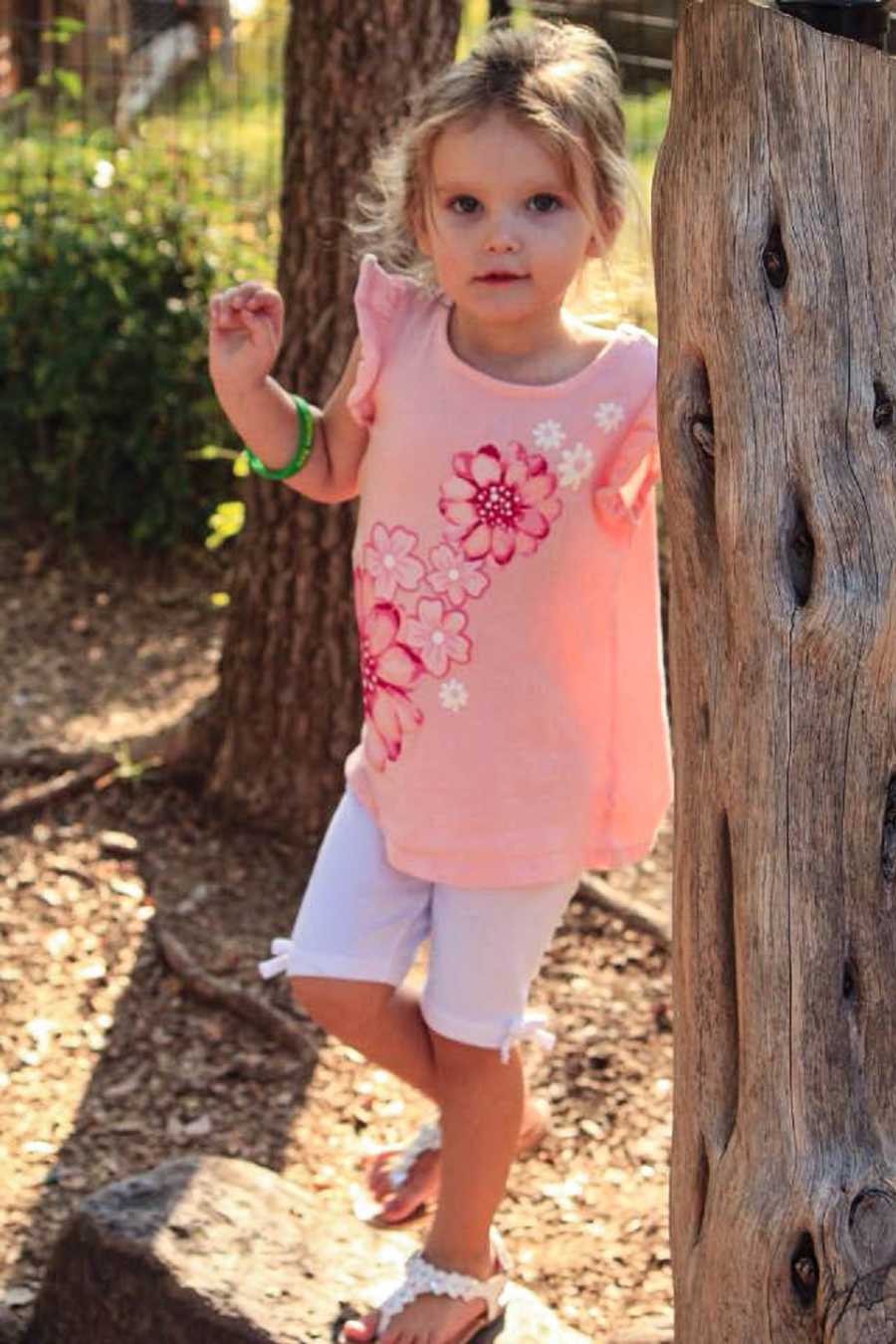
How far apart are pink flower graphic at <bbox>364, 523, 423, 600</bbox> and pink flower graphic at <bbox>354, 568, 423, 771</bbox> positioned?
2cm

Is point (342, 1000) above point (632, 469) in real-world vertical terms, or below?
below

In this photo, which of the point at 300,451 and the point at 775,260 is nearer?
the point at 775,260

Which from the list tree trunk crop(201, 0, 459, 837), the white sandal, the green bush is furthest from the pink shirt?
the green bush

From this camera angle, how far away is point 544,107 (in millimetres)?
2621

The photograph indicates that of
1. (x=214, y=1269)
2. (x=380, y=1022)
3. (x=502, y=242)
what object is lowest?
(x=214, y=1269)

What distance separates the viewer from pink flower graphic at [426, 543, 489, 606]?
2.74m

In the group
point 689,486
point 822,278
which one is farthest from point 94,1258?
point 822,278

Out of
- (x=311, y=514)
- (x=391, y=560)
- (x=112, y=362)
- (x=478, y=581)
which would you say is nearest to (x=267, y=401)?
(x=391, y=560)

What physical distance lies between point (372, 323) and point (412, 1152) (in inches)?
53.9

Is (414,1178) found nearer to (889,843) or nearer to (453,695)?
(453,695)

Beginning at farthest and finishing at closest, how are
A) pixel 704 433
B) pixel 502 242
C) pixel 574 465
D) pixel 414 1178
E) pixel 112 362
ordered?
pixel 112 362 → pixel 414 1178 → pixel 574 465 → pixel 502 242 → pixel 704 433

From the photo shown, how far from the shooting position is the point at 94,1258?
3.03 meters

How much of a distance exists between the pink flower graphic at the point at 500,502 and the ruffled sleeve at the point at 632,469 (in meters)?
0.07

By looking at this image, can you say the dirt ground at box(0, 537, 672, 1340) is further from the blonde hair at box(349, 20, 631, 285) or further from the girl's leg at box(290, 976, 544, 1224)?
the blonde hair at box(349, 20, 631, 285)
